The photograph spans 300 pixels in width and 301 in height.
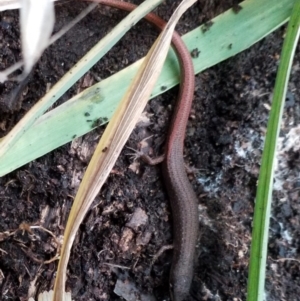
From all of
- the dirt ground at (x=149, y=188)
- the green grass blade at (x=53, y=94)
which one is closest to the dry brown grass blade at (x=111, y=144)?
the green grass blade at (x=53, y=94)

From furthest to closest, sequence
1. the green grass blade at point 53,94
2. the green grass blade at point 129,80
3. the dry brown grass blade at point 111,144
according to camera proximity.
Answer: the green grass blade at point 129,80 → the green grass blade at point 53,94 → the dry brown grass blade at point 111,144

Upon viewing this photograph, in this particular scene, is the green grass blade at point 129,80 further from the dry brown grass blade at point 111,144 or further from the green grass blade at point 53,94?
the dry brown grass blade at point 111,144

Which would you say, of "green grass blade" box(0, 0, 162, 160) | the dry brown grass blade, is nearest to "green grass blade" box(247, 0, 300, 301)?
the dry brown grass blade

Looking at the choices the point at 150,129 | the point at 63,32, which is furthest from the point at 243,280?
the point at 63,32

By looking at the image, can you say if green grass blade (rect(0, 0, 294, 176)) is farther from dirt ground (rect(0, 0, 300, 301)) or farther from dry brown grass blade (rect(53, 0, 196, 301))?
dry brown grass blade (rect(53, 0, 196, 301))

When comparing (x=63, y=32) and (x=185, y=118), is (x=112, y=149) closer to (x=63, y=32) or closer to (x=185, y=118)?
(x=185, y=118)

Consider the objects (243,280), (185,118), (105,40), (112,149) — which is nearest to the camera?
(112,149)
